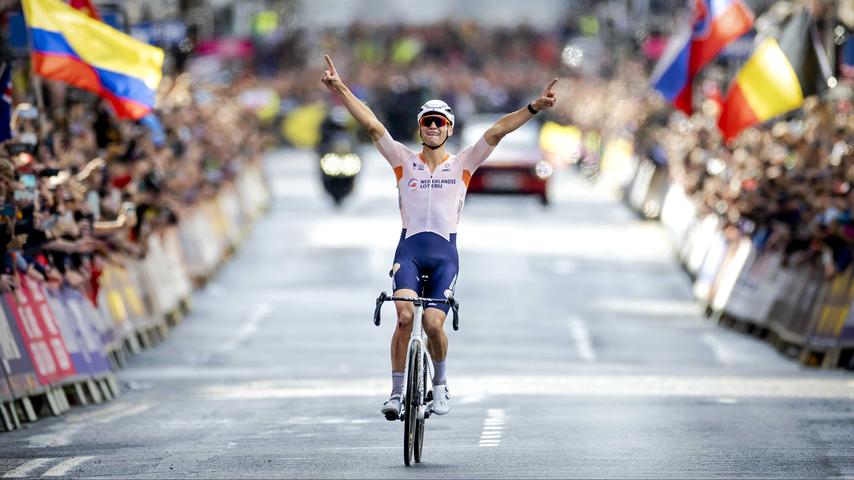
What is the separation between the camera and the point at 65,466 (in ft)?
43.3

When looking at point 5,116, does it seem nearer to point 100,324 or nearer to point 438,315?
point 100,324

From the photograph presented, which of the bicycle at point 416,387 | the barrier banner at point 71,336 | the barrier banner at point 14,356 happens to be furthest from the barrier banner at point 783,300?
the bicycle at point 416,387

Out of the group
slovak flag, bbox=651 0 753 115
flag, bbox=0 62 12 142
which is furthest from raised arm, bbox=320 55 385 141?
slovak flag, bbox=651 0 753 115

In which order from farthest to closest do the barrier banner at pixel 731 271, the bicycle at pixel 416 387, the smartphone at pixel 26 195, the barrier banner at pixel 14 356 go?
the barrier banner at pixel 731 271, the smartphone at pixel 26 195, the barrier banner at pixel 14 356, the bicycle at pixel 416 387

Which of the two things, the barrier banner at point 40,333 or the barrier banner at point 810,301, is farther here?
the barrier banner at point 810,301

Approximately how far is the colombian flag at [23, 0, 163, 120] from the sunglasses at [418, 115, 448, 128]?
720 cm

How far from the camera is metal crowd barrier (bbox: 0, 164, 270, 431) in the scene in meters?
16.3

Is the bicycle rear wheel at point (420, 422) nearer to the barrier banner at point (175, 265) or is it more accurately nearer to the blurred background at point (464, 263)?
the blurred background at point (464, 263)

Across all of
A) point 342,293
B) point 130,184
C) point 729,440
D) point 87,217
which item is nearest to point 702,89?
point 342,293

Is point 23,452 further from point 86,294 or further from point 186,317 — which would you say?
point 186,317

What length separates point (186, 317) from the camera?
26312 millimetres

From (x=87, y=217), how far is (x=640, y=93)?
3681 cm

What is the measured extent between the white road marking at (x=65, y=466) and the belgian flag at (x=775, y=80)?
13.0 metres

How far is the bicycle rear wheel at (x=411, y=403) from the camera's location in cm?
1281
